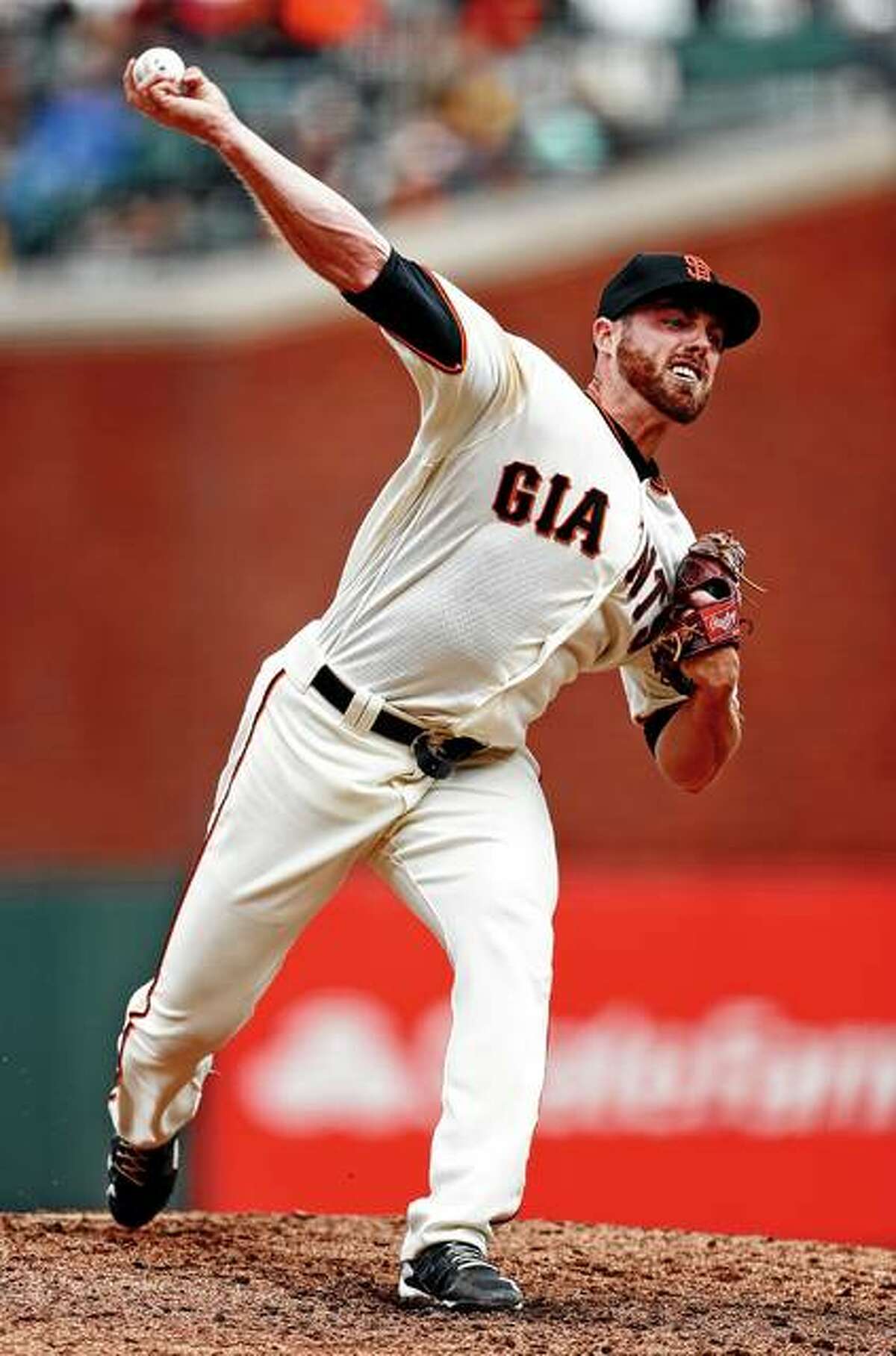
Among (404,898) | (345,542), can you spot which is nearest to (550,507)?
(404,898)

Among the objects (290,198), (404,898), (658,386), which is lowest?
(404,898)

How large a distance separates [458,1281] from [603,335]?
1934 mm

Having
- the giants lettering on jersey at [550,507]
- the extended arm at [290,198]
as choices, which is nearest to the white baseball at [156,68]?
the extended arm at [290,198]

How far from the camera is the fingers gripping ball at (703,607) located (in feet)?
18.0

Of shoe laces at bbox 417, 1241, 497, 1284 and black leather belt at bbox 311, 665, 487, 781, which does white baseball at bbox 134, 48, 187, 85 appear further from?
shoe laces at bbox 417, 1241, 497, 1284

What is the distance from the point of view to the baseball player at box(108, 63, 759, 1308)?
17.1ft

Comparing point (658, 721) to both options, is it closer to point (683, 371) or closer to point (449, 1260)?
point (683, 371)

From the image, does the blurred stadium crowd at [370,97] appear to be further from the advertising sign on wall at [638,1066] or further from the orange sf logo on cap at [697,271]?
the orange sf logo on cap at [697,271]

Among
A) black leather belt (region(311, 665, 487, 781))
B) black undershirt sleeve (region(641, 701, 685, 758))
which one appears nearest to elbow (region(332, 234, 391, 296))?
black leather belt (region(311, 665, 487, 781))

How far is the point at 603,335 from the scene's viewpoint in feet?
18.4

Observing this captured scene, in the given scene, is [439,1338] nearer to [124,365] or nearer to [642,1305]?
[642,1305]

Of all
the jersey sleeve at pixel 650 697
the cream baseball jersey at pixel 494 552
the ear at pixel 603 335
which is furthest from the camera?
the jersey sleeve at pixel 650 697

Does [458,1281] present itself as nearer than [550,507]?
Yes

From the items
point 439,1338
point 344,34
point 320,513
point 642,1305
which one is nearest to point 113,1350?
point 439,1338
